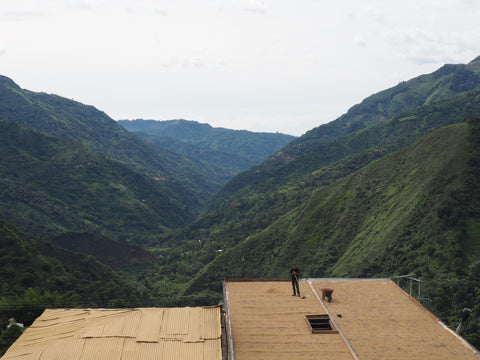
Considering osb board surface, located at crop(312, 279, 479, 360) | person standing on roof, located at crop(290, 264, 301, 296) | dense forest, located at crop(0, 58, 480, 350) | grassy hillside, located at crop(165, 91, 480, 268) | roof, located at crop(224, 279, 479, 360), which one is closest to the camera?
roof, located at crop(224, 279, 479, 360)

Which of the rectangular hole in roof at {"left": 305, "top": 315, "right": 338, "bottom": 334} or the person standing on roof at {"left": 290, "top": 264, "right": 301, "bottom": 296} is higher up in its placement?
the person standing on roof at {"left": 290, "top": 264, "right": 301, "bottom": 296}

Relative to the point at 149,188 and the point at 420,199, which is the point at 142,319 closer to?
the point at 420,199

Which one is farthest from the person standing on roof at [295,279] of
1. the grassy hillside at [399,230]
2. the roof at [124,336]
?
the grassy hillside at [399,230]

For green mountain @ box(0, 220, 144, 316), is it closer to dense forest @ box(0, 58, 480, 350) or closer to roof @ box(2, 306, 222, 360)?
dense forest @ box(0, 58, 480, 350)

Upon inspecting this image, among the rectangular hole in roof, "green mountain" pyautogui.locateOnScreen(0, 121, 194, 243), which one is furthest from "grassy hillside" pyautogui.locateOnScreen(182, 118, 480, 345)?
"green mountain" pyautogui.locateOnScreen(0, 121, 194, 243)

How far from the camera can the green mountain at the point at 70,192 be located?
12938 centimetres

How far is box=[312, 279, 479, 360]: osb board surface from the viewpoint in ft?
73.8

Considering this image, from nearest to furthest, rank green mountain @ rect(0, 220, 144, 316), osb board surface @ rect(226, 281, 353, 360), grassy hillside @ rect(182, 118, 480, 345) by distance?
osb board surface @ rect(226, 281, 353, 360), grassy hillside @ rect(182, 118, 480, 345), green mountain @ rect(0, 220, 144, 316)

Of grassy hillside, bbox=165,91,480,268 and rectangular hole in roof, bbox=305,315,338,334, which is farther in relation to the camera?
grassy hillside, bbox=165,91,480,268

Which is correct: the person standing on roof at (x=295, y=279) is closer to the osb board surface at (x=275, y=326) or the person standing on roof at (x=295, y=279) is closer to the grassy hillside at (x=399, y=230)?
the osb board surface at (x=275, y=326)

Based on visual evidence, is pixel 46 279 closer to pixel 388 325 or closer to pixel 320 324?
pixel 320 324

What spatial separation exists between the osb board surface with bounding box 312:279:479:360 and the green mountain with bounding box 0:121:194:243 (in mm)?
106951

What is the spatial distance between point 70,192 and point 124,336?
144079mm

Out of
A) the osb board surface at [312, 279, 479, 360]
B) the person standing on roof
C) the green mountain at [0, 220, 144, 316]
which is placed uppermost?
the person standing on roof
